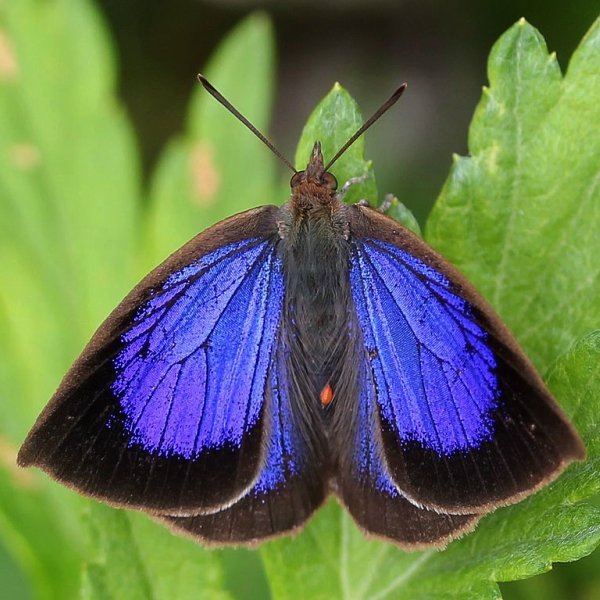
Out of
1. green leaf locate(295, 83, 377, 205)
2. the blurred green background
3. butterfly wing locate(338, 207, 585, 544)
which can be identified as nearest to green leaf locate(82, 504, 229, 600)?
butterfly wing locate(338, 207, 585, 544)

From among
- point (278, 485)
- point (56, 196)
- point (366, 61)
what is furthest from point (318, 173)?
point (366, 61)

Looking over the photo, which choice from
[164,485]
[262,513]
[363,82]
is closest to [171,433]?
[164,485]

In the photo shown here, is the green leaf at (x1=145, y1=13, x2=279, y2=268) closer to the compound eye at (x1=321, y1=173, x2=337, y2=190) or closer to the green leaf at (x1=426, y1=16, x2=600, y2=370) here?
the compound eye at (x1=321, y1=173, x2=337, y2=190)

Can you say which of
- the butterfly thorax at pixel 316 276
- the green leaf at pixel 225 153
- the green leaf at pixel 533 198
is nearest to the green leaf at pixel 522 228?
the green leaf at pixel 533 198

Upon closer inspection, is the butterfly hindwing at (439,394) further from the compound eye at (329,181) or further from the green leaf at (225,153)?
the green leaf at (225,153)

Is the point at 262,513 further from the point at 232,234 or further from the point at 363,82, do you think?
the point at 363,82

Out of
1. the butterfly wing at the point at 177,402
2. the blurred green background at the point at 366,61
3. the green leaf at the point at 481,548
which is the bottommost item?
the green leaf at the point at 481,548
